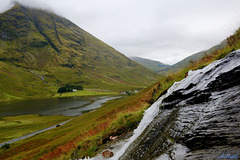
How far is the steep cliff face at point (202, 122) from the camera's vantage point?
3.90m

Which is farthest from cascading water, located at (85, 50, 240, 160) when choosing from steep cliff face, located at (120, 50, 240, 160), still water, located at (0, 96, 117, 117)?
still water, located at (0, 96, 117, 117)

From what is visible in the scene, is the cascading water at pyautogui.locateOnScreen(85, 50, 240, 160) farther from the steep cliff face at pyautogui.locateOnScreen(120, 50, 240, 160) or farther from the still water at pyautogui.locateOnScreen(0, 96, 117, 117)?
the still water at pyautogui.locateOnScreen(0, 96, 117, 117)

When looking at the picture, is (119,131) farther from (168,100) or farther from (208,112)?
(208,112)

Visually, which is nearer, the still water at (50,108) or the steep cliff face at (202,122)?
the steep cliff face at (202,122)

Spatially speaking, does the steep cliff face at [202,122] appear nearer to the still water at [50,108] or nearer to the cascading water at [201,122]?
the cascading water at [201,122]

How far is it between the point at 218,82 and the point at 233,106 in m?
1.36

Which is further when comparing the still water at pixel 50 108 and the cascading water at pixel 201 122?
the still water at pixel 50 108

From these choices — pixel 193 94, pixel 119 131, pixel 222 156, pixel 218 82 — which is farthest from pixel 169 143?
pixel 119 131

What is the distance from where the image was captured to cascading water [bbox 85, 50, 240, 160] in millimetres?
3938

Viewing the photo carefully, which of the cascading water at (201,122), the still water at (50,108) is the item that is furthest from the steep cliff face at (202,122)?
the still water at (50,108)

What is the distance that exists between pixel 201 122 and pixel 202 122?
0.03 m

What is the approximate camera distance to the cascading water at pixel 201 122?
3.94 meters

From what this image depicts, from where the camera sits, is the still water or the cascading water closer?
the cascading water

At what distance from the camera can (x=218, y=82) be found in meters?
5.35
